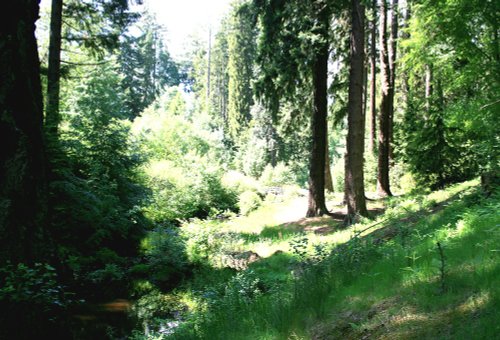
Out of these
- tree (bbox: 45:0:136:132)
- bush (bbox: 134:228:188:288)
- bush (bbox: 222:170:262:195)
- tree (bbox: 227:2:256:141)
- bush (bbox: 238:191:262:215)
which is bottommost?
bush (bbox: 134:228:188:288)

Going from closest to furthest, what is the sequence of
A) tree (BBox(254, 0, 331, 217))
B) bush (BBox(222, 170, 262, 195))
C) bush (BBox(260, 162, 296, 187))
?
tree (BBox(254, 0, 331, 217)) → bush (BBox(222, 170, 262, 195)) → bush (BBox(260, 162, 296, 187))

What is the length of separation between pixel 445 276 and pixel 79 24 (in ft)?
42.9

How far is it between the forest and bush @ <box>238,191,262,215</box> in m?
0.15

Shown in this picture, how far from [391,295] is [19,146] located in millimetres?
4787

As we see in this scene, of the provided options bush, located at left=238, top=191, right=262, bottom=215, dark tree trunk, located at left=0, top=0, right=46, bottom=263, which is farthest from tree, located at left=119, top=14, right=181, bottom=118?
dark tree trunk, located at left=0, top=0, right=46, bottom=263

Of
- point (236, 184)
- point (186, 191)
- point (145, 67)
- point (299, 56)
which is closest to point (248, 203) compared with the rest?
point (186, 191)

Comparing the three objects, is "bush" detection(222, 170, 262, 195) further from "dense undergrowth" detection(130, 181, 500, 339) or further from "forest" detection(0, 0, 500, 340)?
"dense undergrowth" detection(130, 181, 500, 339)

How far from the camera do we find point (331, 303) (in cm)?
465

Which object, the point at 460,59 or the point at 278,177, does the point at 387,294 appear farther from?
the point at 278,177

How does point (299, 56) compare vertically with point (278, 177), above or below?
above

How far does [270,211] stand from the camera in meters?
19.6

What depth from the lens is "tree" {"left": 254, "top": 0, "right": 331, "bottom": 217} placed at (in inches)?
583

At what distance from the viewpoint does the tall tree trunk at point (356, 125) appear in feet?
40.2

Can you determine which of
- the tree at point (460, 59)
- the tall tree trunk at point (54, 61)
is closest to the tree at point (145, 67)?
the tall tree trunk at point (54, 61)
